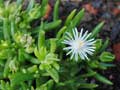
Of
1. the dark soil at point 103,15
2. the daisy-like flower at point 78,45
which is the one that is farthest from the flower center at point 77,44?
the dark soil at point 103,15

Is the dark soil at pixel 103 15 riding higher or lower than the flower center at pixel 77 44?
higher

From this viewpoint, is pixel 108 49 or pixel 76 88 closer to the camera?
pixel 76 88

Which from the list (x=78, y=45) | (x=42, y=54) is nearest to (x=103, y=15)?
(x=78, y=45)

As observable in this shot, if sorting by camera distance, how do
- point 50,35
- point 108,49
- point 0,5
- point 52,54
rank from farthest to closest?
point 108,49, point 50,35, point 0,5, point 52,54

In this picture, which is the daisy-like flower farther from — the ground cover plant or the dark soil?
the dark soil

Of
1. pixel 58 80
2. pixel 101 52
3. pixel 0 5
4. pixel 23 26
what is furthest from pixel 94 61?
pixel 0 5

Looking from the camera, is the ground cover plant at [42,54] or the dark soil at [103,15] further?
the dark soil at [103,15]

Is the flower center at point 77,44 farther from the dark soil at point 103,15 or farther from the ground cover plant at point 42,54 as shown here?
the dark soil at point 103,15

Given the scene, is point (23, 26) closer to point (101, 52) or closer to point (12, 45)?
point (12, 45)
